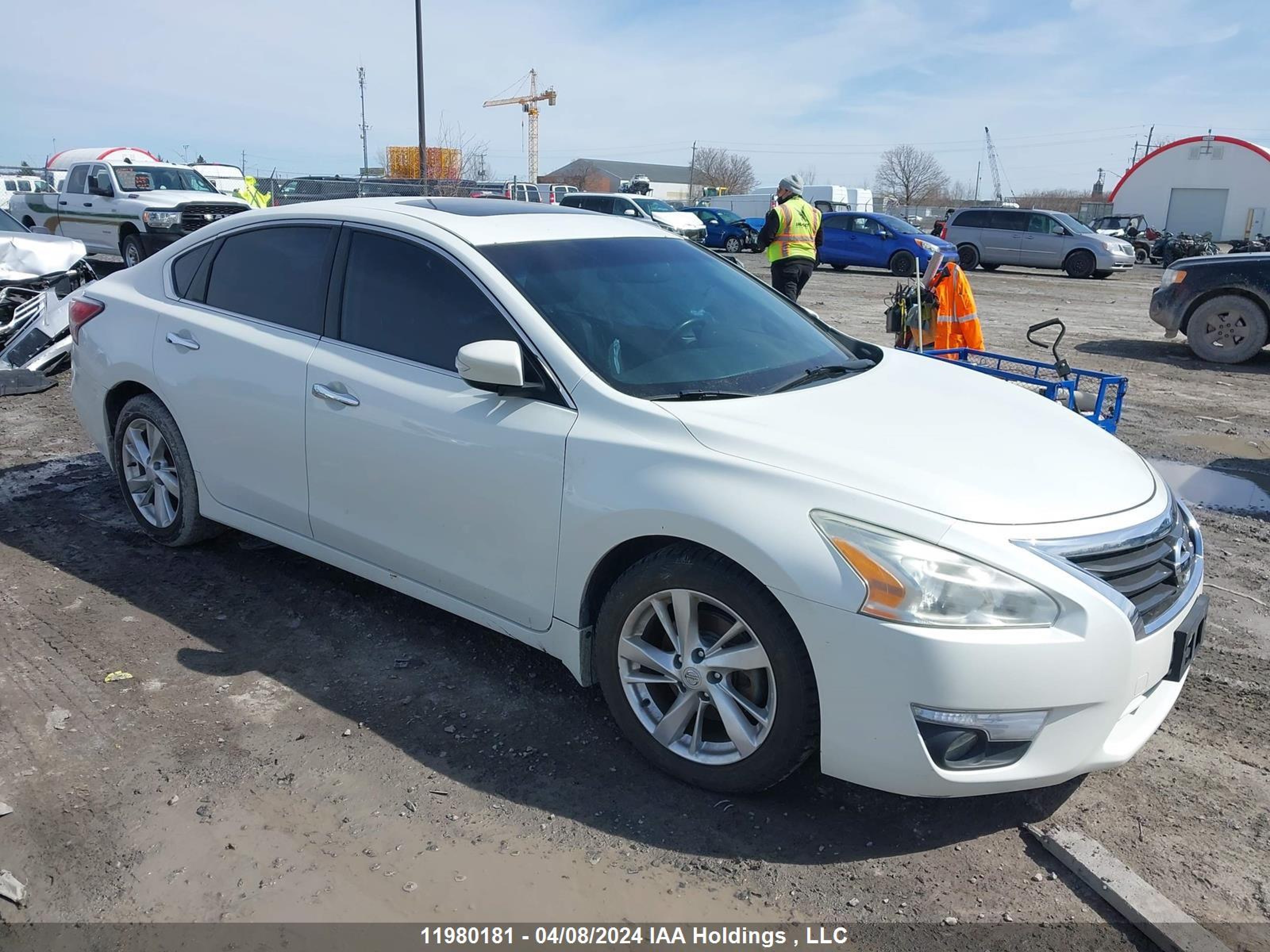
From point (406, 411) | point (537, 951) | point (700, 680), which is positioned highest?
point (406, 411)

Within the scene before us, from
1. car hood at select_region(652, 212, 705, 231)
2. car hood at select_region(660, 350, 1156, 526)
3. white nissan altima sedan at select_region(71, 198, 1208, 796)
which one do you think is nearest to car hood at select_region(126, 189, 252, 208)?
car hood at select_region(652, 212, 705, 231)

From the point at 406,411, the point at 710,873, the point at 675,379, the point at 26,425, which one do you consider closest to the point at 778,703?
the point at 710,873

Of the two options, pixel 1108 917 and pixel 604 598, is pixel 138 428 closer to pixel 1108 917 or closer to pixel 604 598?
pixel 604 598

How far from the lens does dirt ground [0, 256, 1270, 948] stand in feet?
8.52

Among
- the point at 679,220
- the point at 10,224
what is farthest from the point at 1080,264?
the point at 10,224

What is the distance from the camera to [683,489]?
287 cm

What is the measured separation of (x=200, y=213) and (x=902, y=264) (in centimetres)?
1628

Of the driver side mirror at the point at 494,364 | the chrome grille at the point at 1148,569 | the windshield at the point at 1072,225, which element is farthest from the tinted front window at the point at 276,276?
the windshield at the point at 1072,225

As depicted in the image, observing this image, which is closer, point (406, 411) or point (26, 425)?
point (406, 411)

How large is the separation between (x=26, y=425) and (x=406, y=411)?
5.35 metres

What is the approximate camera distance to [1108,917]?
2.53 metres

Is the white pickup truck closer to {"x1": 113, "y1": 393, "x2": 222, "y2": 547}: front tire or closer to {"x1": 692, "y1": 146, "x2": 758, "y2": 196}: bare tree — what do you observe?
{"x1": 113, "y1": 393, "x2": 222, "y2": 547}: front tire

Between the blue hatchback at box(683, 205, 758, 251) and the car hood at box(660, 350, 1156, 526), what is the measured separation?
91.7 ft

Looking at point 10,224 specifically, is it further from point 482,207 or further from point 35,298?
point 482,207
